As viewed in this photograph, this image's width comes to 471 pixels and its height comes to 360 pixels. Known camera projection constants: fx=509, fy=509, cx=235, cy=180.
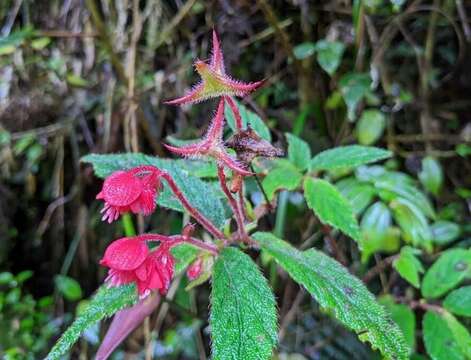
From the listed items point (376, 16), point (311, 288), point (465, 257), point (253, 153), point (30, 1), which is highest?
point (30, 1)

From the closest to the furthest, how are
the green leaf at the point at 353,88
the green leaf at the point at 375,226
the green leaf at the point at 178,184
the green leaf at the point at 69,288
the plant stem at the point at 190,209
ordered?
the plant stem at the point at 190,209, the green leaf at the point at 178,184, the green leaf at the point at 375,226, the green leaf at the point at 353,88, the green leaf at the point at 69,288

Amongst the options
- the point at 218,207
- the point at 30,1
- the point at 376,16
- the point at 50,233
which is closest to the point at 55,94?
the point at 30,1

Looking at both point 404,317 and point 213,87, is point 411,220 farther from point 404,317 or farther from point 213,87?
point 213,87

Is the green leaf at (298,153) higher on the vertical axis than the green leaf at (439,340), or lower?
higher

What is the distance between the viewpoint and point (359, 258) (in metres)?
1.36

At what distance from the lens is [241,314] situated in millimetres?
587

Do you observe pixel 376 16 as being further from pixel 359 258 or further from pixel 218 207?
pixel 218 207

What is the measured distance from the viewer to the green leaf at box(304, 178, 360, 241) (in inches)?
31.5

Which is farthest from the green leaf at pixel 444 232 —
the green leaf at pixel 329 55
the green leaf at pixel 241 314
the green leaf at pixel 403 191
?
the green leaf at pixel 241 314

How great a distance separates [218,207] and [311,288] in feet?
0.76

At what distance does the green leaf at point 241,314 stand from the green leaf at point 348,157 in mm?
295

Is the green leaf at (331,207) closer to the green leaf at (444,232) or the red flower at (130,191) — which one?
the red flower at (130,191)

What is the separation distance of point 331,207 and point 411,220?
28 centimetres

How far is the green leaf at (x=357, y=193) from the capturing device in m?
1.04
